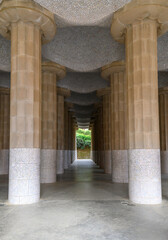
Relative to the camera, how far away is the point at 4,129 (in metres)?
21.0

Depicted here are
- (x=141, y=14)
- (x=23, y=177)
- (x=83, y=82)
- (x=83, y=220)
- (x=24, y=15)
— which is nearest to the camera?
(x=83, y=220)

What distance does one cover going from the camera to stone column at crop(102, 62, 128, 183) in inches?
592

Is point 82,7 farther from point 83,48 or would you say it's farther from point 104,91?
point 104,91

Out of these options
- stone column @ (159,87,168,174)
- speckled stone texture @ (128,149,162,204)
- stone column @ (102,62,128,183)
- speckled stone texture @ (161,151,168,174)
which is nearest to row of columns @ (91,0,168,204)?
speckled stone texture @ (128,149,162,204)

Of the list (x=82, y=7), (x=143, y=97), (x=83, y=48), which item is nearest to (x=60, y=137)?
(x=83, y=48)

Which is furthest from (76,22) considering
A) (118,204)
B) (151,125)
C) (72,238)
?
(72,238)

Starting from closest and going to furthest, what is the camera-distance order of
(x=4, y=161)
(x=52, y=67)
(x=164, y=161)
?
1. (x=52, y=67)
2. (x=4, y=161)
3. (x=164, y=161)

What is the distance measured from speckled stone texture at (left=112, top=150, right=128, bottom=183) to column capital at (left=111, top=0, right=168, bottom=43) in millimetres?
7163

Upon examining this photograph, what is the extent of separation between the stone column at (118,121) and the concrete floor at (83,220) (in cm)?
506

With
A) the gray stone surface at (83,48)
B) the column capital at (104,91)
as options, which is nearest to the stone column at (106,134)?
the column capital at (104,91)

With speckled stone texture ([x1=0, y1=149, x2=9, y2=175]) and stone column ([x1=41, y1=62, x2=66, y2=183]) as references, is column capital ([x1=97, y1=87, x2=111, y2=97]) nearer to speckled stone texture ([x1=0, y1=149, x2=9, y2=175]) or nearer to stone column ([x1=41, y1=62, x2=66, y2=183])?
stone column ([x1=41, y1=62, x2=66, y2=183])

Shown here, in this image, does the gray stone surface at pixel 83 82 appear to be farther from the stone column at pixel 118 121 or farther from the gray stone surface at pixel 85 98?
the gray stone surface at pixel 85 98

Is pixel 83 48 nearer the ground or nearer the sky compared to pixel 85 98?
nearer the sky

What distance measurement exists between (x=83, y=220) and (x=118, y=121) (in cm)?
958
